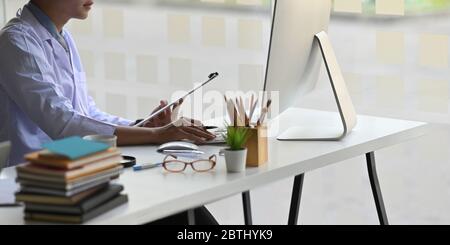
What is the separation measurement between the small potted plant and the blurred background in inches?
71.1

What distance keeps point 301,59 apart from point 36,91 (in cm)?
79

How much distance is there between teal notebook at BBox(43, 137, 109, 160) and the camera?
6.39 feet

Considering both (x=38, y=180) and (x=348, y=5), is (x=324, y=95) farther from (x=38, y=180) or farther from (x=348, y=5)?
(x=38, y=180)

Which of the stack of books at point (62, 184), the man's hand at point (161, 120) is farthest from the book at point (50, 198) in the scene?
the man's hand at point (161, 120)

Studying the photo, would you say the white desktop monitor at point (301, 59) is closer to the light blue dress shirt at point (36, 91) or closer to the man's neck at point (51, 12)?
the light blue dress shirt at point (36, 91)

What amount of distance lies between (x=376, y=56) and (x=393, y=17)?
223 mm

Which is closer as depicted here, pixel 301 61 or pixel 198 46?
pixel 301 61

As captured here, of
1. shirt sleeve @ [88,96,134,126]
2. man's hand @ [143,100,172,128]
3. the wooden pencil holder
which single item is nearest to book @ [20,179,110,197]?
the wooden pencil holder

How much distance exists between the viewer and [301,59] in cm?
278

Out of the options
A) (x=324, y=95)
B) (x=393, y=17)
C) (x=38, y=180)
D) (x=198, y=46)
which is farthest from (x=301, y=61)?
(x=198, y=46)

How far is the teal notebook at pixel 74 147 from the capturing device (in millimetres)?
1946

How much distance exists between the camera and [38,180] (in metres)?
A: 1.94

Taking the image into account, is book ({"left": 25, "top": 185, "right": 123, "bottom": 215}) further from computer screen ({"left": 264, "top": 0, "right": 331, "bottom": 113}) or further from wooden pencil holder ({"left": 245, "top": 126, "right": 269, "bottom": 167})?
computer screen ({"left": 264, "top": 0, "right": 331, "bottom": 113})

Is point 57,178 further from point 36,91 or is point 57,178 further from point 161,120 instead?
point 161,120
